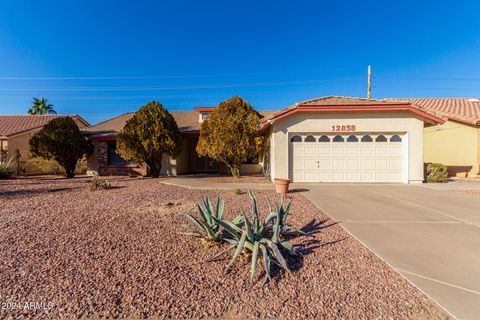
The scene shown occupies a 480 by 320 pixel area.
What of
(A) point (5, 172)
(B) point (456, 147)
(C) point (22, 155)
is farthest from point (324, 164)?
(C) point (22, 155)

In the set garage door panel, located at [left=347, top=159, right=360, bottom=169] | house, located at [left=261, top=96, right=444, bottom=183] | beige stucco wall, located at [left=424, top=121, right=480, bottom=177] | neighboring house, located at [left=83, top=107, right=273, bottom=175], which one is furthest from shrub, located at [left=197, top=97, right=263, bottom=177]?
beige stucco wall, located at [left=424, top=121, right=480, bottom=177]

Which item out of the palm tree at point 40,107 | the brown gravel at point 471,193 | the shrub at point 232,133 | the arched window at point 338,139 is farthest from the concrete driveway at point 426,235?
the palm tree at point 40,107

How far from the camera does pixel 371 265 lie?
3.04 metres

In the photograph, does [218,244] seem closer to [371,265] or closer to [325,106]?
[371,265]

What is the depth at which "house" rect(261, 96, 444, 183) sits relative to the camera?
34.8 feet

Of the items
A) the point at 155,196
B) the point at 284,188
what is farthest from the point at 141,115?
the point at 284,188

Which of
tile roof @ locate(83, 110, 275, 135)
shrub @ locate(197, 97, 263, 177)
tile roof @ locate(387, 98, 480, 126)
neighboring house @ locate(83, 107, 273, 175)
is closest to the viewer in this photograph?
shrub @ locate(197, 97, 263, 177)

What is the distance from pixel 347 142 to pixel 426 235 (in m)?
7.41

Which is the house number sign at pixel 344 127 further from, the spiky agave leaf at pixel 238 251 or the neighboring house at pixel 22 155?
the neighboring house at pixel 22 155

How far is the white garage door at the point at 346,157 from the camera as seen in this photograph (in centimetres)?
1084

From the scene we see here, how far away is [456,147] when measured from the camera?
13.9 metres

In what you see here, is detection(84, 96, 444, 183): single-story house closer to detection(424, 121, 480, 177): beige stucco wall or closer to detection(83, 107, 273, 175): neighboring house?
detection(83, 107, 273, 175): neighboring house

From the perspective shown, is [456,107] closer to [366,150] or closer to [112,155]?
[366,150]

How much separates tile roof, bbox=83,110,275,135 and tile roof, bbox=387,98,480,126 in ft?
42.1
